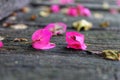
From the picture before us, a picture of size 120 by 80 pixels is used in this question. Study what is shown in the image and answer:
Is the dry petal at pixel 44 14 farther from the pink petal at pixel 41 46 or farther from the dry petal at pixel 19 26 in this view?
the pink petal at pixel 41 46

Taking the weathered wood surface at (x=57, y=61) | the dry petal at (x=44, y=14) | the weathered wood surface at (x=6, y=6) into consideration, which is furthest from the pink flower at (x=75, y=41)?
the dry petal at (x=44, y=14)

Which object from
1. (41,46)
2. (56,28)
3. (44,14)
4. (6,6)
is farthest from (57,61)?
(44,14)

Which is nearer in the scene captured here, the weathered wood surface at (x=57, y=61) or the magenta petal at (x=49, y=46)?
the weathered wood surface at (x=57, y=61)

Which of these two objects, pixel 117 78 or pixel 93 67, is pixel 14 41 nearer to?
pixel 93 67

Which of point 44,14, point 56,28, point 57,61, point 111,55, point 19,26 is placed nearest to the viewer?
point 57,61

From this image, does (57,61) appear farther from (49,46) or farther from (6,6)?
(6,6)

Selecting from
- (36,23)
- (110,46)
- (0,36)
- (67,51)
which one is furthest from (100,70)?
(36,23)

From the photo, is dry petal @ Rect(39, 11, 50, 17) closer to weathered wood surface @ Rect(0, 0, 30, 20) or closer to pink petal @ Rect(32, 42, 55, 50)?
weathered wood surface @ Rect(0, 0, 30, 20)

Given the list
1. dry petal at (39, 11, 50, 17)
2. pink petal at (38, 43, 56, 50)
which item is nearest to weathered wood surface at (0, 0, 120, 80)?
pink petal at (38, 43, 56, 50)
